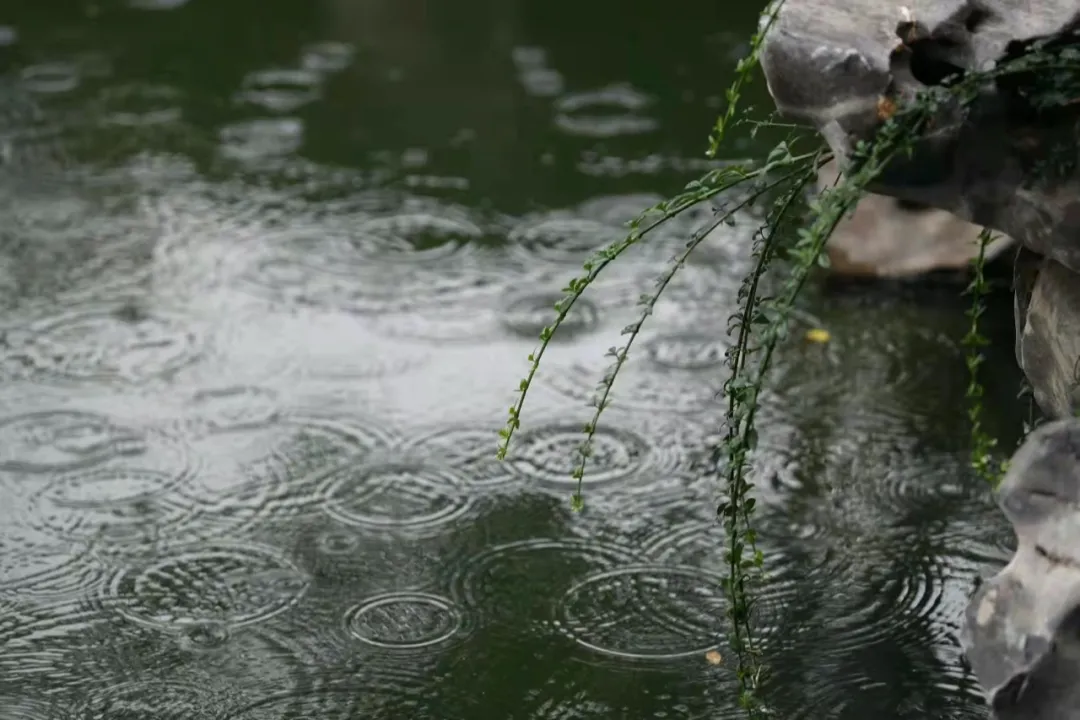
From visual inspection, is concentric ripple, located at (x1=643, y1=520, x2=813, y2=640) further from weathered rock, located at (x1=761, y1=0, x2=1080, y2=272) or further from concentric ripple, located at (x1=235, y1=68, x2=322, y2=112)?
concentric ripple, located at (x1=235, y1=68, x2=322, y2=112)

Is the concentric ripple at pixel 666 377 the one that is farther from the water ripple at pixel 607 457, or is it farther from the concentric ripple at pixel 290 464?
the concentric ripple at pixel 290 464

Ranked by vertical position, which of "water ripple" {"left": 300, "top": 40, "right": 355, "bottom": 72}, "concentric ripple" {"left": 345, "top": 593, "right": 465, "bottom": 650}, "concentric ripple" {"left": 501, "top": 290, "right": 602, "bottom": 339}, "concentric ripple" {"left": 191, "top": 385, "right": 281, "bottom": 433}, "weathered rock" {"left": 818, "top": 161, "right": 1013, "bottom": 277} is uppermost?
"water ripple" {"left": 300, "top": 40, "right": 355, "bottom": 72}

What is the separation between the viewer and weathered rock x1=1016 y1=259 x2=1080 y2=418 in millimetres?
2057

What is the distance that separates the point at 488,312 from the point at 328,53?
2199 mm

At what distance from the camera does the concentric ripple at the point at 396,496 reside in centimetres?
281

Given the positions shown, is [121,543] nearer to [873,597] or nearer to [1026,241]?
[873,597]

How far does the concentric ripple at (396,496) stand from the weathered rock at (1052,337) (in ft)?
3.64

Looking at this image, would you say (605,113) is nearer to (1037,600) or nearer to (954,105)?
(954,105)

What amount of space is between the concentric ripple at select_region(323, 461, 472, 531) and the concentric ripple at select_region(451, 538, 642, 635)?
16 cm

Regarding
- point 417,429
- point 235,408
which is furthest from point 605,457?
point 235,408

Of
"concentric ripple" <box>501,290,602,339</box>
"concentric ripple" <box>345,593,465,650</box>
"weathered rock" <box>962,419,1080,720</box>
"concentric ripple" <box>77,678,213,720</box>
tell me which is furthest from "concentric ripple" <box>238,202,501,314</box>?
"weathered rock" <box>962,419,1080,720</box>

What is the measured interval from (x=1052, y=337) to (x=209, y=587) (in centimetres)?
144

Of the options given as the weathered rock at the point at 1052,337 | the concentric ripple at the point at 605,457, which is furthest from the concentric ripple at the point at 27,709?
the weathered rock at the point at 1052,337

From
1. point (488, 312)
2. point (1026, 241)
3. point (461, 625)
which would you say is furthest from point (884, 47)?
point (488, 312)
